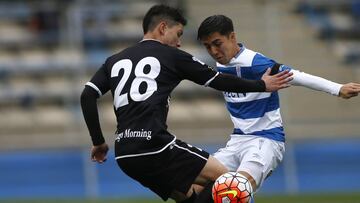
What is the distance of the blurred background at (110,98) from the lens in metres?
16.2

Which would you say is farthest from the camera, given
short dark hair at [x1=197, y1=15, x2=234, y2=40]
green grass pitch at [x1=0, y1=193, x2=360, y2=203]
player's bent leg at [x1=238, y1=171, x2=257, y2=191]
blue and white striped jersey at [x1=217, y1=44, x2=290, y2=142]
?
green grass pitch at [x1=0, y1=193, x2=360, y2=203]

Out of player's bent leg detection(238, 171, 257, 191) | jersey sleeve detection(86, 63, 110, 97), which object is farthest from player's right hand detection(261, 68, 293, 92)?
jersey sleeve detection(86, 63, 110, 97)

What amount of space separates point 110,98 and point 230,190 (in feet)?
34.0

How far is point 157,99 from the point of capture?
758cm

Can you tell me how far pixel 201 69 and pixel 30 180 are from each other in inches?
361

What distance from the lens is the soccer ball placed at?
7.65 m

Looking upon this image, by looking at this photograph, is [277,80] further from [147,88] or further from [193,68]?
[147,88]

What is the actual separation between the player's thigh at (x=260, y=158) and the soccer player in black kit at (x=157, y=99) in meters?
0.39

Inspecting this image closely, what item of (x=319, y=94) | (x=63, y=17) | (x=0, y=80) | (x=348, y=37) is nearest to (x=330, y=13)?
(x=348, y=37)

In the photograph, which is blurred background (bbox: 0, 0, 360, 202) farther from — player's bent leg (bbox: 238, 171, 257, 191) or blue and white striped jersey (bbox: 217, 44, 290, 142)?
player's bent leg (bbox: 238, 171, 257, 191)

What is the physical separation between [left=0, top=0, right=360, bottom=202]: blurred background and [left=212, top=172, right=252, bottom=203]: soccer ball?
7.07 meters

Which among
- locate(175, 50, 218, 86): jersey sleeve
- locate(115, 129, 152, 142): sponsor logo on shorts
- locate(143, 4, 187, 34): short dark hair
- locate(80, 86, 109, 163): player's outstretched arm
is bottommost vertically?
locate(115, 129, 152, 142): sponsor logo on shorts

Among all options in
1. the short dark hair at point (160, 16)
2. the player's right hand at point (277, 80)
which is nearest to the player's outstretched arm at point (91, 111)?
the short dark hair at point (160, 16)

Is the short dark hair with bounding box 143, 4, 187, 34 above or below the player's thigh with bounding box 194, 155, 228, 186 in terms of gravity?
above
